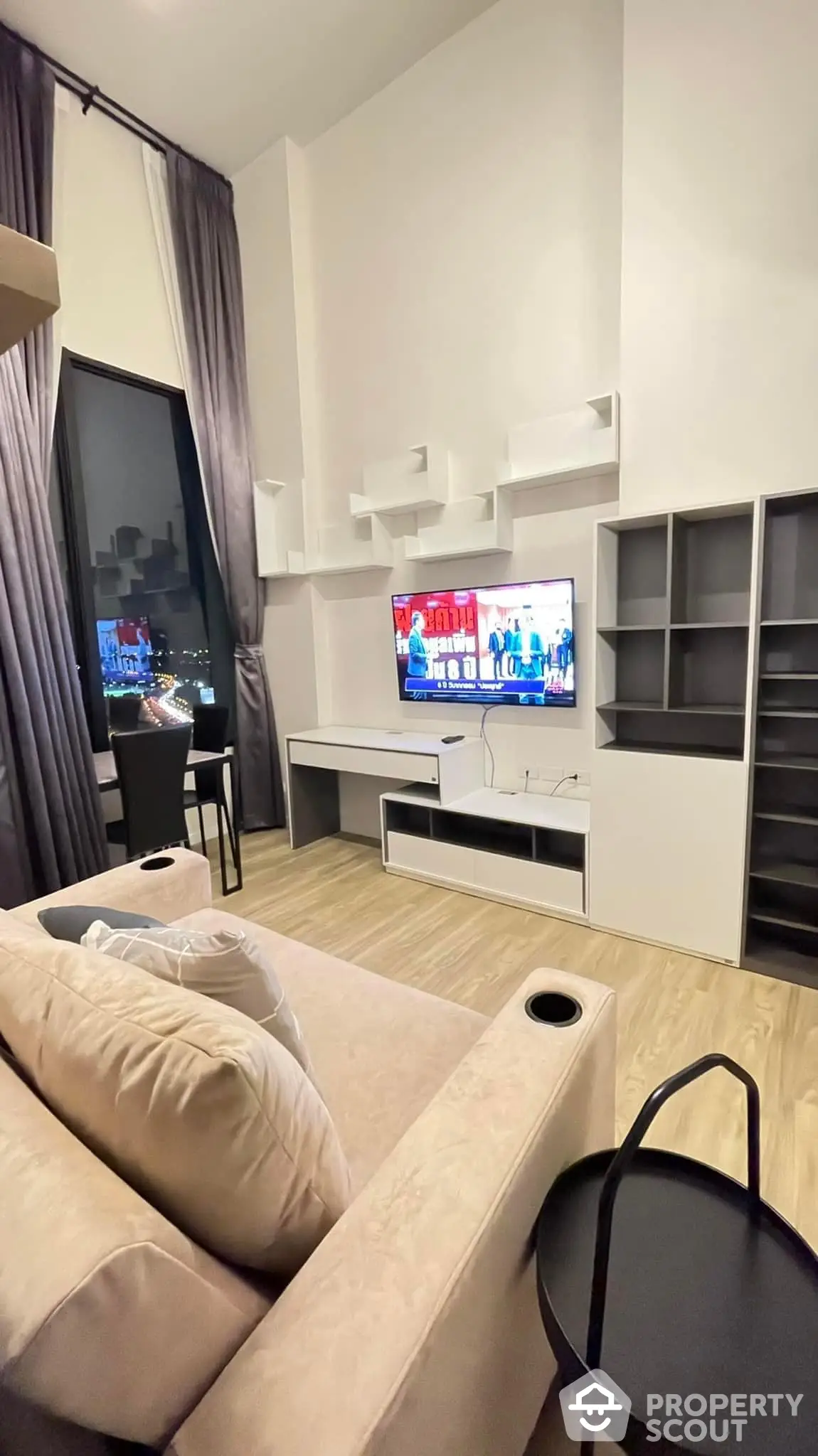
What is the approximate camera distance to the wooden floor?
162 centimetres

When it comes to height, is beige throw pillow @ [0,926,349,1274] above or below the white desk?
above

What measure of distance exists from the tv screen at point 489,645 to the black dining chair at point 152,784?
1.31 m

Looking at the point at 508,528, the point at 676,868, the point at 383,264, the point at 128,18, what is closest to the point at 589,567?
the point at 508,528

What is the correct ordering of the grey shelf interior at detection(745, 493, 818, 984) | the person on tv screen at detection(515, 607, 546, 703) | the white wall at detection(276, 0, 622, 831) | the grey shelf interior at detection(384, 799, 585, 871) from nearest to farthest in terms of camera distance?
the grey shelf interior at detection(745, 493, 818, 984)
the white wall at detection(276, 0, 622, 831)
the grey shelf interior at detection(384, 799, 585, 871)
the person on tv screen at detection(515, 607, 546, 703)

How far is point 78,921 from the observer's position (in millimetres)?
1172

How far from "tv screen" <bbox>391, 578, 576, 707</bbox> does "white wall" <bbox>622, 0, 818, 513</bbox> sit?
70 cm

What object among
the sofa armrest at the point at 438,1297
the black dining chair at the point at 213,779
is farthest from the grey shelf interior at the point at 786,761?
the black dining chair at the point at 213,779

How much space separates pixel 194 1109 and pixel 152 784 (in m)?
2.40

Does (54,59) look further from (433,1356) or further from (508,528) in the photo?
(433,1356)

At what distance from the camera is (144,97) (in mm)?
3236

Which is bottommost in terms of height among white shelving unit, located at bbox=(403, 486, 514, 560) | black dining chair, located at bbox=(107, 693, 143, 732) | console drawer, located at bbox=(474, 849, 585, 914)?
console drawer, located at bbox=(474, 849, 585, 914)

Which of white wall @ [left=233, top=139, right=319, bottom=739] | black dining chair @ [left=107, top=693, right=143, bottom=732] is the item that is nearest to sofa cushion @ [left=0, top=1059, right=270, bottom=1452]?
black dining chair @ [left=107, top=693, right=143, bottom=732]

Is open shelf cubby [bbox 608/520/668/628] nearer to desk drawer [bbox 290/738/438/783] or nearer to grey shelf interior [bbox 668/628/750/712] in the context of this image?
grey shelf interior [bbox 668/628/750/712]

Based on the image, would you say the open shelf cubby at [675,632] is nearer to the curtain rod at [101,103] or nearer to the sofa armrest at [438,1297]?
the sofa armrest at [438,1297]
